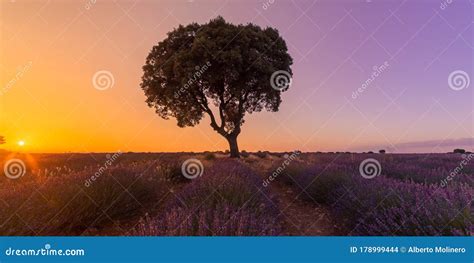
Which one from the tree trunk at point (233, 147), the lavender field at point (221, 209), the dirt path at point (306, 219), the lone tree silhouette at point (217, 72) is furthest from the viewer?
the tree trunk at point (233, 147)

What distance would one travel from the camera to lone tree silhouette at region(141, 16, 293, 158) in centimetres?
1712

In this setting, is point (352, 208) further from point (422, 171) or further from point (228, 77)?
point (228, 77)

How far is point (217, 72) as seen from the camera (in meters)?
17.5

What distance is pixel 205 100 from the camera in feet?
65.5

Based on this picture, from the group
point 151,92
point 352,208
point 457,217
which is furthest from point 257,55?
point 457,217

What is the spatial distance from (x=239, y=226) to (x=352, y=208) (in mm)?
2702

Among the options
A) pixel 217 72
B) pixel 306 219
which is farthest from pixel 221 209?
pixel 217 72

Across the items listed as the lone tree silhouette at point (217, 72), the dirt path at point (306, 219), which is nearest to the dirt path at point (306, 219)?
the dirt path at point (306, 219)

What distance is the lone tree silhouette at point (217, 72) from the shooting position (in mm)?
17125

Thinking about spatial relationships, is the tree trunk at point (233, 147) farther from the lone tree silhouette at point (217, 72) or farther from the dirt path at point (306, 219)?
the dirt path at point (306, 219)

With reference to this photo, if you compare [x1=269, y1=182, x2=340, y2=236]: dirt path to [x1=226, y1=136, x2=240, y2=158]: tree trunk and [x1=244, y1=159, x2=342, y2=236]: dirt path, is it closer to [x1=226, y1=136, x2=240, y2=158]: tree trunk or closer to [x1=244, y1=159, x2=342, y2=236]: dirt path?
[x1=244, y1=159, x2=342, y2=236]: dirt path

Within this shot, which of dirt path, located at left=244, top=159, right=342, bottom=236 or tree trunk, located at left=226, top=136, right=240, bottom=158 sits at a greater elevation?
tree trunk, located at left=226, top=136, right=240, bottom=158

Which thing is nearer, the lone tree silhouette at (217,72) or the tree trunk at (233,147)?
the lone tree silhouette at (217,72)

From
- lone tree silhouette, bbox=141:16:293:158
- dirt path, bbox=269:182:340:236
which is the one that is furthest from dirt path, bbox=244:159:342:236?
lone tree silhouette, bbox=141:16:293:158
